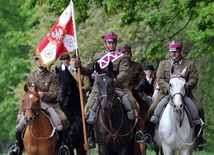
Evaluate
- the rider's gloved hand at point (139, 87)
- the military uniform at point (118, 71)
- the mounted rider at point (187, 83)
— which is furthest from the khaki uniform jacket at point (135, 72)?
the military uniform at point (118, 71)

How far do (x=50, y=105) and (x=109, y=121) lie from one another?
1.84 metres

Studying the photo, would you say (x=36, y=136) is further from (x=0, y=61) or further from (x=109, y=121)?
(x=0, y=61)

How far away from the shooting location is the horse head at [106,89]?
21484 millimetres

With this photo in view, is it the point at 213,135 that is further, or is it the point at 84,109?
the point at 213,135

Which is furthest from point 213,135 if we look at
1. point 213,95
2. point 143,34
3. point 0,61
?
point 0,61

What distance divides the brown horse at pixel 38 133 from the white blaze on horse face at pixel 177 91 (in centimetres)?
282

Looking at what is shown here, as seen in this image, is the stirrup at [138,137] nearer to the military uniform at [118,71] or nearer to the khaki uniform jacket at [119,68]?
the military uniform at [118,71]

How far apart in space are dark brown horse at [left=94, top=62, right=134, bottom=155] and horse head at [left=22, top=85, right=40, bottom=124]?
1297 mm

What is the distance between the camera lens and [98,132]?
891 inches

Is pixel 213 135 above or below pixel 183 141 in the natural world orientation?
below

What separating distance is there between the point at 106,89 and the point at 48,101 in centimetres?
237

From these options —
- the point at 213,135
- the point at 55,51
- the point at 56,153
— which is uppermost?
the point at 55,51

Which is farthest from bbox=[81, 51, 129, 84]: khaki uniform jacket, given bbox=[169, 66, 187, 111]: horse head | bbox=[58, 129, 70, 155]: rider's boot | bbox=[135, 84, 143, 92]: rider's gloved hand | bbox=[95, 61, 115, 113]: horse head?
bbox=[135, 84, 143, 92]: rider's gloved hand

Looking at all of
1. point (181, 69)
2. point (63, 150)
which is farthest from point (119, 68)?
point (63, 150)
